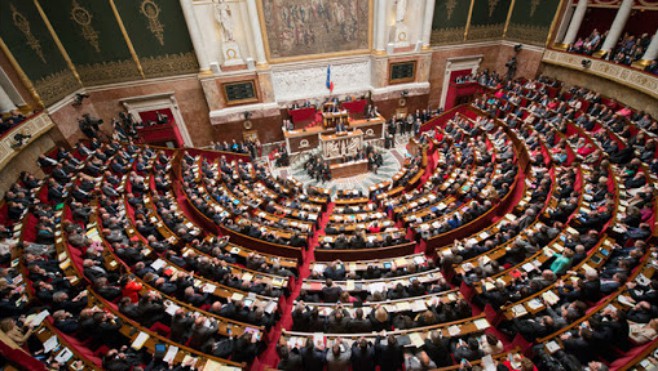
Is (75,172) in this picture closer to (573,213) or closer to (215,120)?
(215,120)

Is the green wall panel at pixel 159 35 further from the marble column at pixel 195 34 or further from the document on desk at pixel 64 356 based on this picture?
the document on desk at pixel 64 356

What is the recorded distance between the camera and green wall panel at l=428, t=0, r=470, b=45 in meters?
18.9

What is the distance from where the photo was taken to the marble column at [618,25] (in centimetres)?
1345

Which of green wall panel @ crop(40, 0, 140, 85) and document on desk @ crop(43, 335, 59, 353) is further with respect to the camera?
green wall panel @ crop(40, 0, 140, 85)

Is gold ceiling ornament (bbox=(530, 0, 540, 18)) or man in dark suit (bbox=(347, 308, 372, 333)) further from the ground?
gold ceiling ornament (bbox=(530, 0, 540, 18))

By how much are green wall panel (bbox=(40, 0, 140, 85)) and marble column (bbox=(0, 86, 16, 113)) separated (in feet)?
16.1

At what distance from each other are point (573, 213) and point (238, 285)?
974cm

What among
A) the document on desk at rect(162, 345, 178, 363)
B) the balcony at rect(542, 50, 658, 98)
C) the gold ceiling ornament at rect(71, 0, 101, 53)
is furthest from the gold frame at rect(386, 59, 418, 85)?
the document on desk at rect(162, 345, 178, 363)

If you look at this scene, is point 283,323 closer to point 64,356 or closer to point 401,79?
point 64,356

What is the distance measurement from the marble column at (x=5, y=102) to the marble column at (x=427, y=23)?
2164 centimetres

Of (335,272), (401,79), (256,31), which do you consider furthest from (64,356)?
(401,79)

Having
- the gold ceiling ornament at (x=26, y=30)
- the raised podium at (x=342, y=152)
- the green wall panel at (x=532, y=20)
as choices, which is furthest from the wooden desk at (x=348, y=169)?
the gold ceiling ornament at (x=26, y=30)

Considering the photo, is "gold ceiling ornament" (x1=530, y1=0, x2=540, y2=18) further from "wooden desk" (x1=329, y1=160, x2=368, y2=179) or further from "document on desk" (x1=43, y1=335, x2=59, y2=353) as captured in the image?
"document on desk" (x1=43, y1=335, x2=59, y2=353)

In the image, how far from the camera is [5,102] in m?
11.0
